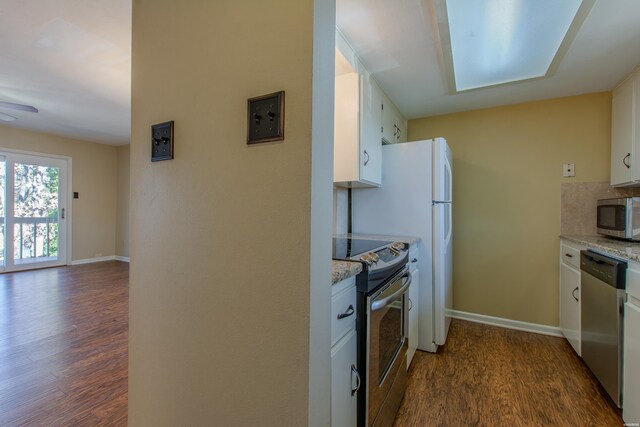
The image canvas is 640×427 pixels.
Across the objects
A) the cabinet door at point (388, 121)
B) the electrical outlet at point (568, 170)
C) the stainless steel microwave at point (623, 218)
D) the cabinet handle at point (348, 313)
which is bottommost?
the cabinet handle at point (348, 313)

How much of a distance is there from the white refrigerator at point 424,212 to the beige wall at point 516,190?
773 millimetres

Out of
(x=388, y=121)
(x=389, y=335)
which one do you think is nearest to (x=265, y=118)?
(x=389, y=335)

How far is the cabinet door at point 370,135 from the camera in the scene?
74.3 inches

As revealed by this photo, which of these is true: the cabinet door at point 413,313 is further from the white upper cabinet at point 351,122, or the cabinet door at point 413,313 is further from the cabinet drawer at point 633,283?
the cabinet drawer at point 633,283

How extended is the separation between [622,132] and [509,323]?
1.86 meters

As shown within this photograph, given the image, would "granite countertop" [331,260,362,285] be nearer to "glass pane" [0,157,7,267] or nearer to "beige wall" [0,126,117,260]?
"glass pane" [0,157,7,267]

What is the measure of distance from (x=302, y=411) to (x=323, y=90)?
78cm

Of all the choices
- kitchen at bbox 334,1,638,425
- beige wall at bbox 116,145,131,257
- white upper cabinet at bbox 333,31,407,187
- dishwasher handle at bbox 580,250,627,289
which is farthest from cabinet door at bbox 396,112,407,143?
beige wall at bbox 116,145,131,257

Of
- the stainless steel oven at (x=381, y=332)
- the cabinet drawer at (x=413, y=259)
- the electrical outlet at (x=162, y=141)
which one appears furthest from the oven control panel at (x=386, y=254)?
the electrical outlet at (x=162, y=141)

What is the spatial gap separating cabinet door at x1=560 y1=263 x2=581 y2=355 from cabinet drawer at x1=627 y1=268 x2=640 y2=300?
26.3 inches

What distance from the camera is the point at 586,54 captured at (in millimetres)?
1838

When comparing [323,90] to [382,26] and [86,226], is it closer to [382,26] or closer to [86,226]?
[382,26]

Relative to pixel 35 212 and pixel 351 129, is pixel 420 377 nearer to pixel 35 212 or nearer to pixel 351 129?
pixel 351 129

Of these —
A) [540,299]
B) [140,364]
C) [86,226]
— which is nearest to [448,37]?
[140,364]
